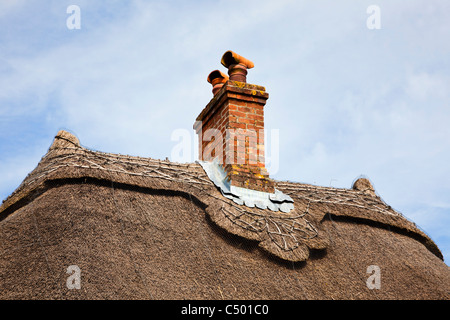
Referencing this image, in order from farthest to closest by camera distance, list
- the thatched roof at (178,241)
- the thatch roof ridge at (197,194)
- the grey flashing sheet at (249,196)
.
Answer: the grey flashing sheet at (249,196) < the thatch roof ridge at (197,194) < the thatched roof at (178,241)

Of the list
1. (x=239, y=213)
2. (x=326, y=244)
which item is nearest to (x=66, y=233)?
(x=239, y=213)

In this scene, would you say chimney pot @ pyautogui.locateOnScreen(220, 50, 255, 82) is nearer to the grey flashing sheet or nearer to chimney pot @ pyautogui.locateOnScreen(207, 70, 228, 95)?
chimney pot @ pyautogui.locateOnScreen(207, 70, 228, 95)

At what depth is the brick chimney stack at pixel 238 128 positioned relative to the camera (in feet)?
21.3

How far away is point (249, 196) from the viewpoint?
6254 millimetres

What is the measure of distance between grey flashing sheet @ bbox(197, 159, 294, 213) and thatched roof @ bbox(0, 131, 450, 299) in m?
0.11

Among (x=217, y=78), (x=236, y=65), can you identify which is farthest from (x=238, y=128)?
(x=217, y=78)

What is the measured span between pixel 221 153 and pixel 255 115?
0.62 metres

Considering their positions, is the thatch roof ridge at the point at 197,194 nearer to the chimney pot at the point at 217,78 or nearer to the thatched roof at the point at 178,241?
the thatched roof at the point at 178,241

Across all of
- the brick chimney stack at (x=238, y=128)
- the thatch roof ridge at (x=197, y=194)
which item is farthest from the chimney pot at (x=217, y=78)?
the thatch roof ridge at (x=197, y=194)

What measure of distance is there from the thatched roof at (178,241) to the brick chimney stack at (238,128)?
1.34 feet

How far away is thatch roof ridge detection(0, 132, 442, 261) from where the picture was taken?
5.45 m

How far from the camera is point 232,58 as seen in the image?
7.24m
